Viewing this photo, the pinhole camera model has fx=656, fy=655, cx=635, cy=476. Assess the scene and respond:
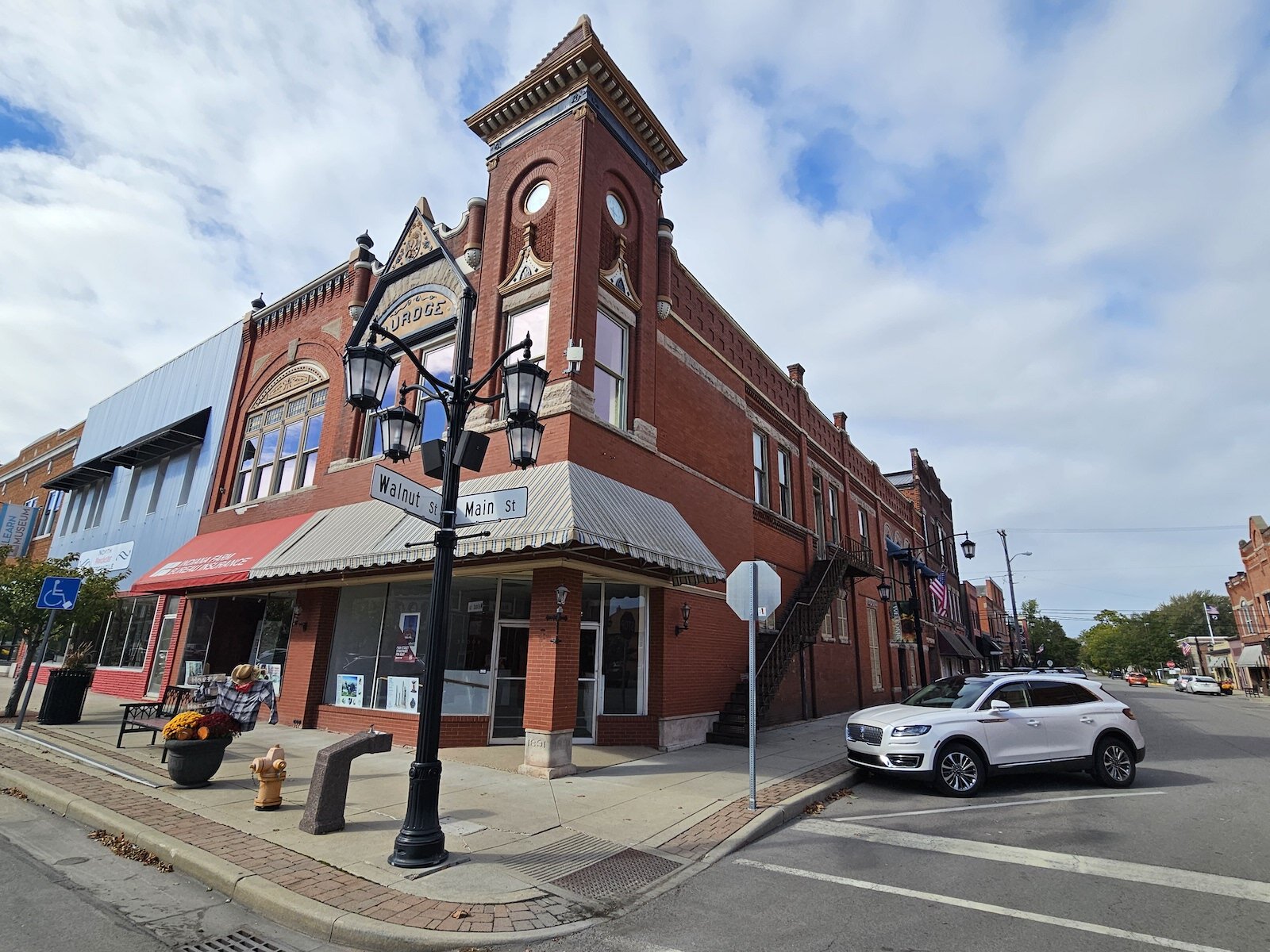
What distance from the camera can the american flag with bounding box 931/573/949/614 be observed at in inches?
1395

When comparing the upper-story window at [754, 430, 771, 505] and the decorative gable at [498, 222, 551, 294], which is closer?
the decorative gable at [498, 222, 551, 294]

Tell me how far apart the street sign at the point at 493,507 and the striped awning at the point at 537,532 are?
1424 mm

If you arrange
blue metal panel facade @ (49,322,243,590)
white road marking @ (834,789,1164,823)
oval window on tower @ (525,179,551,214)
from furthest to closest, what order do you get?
blue metal panel facade @ (49,322,243,590) < oval window on tower @ (525,179,551,214) < white road marking @ (834,789,1164,823)

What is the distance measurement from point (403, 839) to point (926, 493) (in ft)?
131

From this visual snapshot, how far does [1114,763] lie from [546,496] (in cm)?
940

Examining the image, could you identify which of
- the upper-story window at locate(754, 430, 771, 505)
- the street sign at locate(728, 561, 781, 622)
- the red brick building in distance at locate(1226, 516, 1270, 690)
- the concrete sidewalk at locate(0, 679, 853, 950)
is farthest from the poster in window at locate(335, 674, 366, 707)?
the red brick building in distance at locate(1226, 516, 1270, 690)

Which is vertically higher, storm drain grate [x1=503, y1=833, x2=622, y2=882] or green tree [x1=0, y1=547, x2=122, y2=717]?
green tree [x1=0, y1=547, x2=122, y2=717]

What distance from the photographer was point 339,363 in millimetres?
16734

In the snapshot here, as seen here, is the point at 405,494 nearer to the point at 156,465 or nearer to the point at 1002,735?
the point at 1002,735

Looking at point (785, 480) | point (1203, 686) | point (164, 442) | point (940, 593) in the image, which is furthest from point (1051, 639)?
point (164, 442)

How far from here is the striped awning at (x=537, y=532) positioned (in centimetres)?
938

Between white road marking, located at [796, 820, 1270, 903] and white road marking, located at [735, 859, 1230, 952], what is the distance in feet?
4.32

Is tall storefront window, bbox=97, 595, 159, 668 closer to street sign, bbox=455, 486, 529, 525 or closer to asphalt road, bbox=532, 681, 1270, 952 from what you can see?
street sign, bbox=455, 486, 529, 525

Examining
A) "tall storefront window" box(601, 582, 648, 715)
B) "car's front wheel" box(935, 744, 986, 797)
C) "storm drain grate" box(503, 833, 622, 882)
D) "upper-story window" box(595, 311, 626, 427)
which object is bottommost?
"storm drain grate" box(503, 833, 622, 882)
